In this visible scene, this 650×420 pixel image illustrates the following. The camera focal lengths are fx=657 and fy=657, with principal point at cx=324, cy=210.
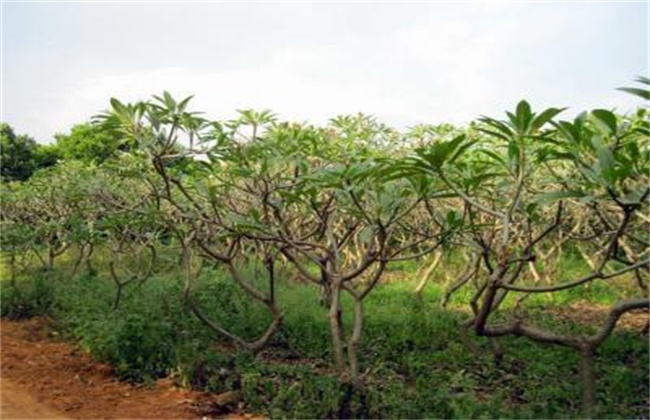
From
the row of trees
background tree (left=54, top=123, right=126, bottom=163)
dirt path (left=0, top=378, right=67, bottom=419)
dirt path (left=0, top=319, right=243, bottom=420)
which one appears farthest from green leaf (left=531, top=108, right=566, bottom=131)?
background tree (left=54, top=123, right=126, bottom=163)

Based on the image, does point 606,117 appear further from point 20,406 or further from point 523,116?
point 20,406

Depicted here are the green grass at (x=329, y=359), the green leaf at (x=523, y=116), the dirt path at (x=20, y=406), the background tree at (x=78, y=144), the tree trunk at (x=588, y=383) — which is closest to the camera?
the green leaf at (x=523, y=116)

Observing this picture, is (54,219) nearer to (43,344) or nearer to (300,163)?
(43,344)

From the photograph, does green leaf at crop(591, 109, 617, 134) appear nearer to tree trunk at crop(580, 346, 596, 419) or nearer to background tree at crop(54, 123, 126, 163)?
tree trunk at crop(580, 346, 596, 419)

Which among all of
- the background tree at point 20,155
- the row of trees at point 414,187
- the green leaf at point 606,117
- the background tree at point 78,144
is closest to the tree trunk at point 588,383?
the row of trees at point 414,187

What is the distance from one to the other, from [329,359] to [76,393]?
1935 millimetres

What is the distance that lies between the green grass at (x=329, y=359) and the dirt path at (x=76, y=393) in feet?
0.55

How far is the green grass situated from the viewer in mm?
3986

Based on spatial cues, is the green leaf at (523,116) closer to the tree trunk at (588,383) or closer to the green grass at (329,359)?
the tree trunk at (588,383)

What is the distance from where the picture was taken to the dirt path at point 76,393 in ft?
13.9

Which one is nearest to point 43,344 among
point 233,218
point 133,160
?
point 133,160

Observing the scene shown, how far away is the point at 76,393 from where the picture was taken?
4.69 metres

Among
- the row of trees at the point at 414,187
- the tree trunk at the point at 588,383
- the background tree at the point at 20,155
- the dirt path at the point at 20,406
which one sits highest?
the background tree at the point at 20,155

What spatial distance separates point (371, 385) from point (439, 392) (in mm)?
527
